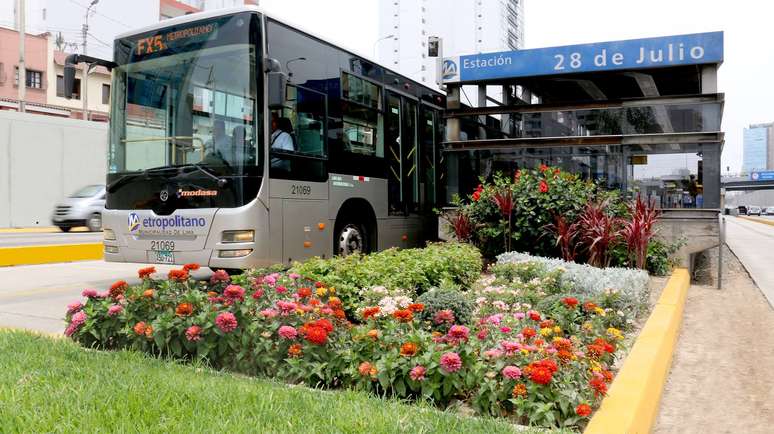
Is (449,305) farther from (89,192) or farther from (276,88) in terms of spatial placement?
(89,192)

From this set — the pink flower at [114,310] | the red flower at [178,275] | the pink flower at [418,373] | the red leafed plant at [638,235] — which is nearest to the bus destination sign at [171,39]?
the red flower at [178,275]

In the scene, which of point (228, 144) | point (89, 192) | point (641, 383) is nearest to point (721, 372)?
point (641, 383)

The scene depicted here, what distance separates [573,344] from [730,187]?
112 m

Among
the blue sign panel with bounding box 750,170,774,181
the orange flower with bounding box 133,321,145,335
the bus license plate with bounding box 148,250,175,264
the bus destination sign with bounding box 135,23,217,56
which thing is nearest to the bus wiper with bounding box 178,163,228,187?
the bus license plate with bounding box 148,250,175,264

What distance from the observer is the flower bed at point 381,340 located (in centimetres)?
321

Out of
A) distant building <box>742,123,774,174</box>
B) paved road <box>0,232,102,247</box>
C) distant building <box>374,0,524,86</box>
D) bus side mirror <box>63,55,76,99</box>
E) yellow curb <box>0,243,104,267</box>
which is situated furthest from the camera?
distant building <box>742,123,774,174</box>

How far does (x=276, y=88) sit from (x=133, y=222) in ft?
8.40

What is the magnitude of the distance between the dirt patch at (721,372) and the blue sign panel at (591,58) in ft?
13.7

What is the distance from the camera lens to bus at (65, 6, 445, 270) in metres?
7.28

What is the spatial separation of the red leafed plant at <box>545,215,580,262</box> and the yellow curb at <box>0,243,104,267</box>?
34.8 ft

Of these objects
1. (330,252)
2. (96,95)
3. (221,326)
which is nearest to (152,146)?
(330,252)

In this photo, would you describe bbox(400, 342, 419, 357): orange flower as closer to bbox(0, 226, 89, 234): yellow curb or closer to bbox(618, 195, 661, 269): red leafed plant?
bbox(618, 195, 661, 269): red leafed plant

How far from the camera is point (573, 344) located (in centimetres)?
396

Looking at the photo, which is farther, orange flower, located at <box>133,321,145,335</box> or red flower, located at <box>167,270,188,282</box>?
red flower, located at <box>167,270,188,282</box>
